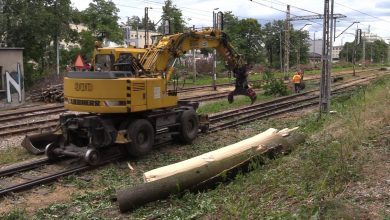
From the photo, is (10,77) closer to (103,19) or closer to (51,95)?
(51,95)

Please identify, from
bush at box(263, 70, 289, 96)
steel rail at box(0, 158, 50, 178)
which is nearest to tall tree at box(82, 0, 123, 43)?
bush at box(263, 70, 289, 96)

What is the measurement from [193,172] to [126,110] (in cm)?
419

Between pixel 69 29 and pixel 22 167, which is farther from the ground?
pixel 69 29

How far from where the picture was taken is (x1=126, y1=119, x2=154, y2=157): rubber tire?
1241 cm

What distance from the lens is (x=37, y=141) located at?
13594mm

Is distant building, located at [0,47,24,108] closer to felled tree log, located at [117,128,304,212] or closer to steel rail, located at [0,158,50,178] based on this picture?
steel rail, located at [0,158,50,178]

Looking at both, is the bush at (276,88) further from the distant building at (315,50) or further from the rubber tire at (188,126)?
the distant building at (315,50)

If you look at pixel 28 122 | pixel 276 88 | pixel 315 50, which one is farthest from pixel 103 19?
pixel 315 50

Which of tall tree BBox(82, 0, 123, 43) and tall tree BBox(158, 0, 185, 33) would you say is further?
tall tree BBox(158, 0, 185, 33)

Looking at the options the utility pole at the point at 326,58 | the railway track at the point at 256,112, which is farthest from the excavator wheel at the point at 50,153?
the utility pole at the point at 326,58

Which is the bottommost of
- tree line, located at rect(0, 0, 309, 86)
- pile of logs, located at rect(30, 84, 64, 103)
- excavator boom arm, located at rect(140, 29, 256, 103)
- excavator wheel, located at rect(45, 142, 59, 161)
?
excavator wheel, located at rect(45, 142, 59, 161)

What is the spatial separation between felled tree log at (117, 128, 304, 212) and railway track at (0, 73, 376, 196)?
3212 mm

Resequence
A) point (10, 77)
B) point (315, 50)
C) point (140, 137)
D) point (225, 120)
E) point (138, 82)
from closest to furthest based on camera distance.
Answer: point (138, 82) → point (140, 137) → point (225, 120) → point (10, 77) → point (315, 50)

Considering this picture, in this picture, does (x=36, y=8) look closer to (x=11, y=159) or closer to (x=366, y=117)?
(x=11, y=159)
